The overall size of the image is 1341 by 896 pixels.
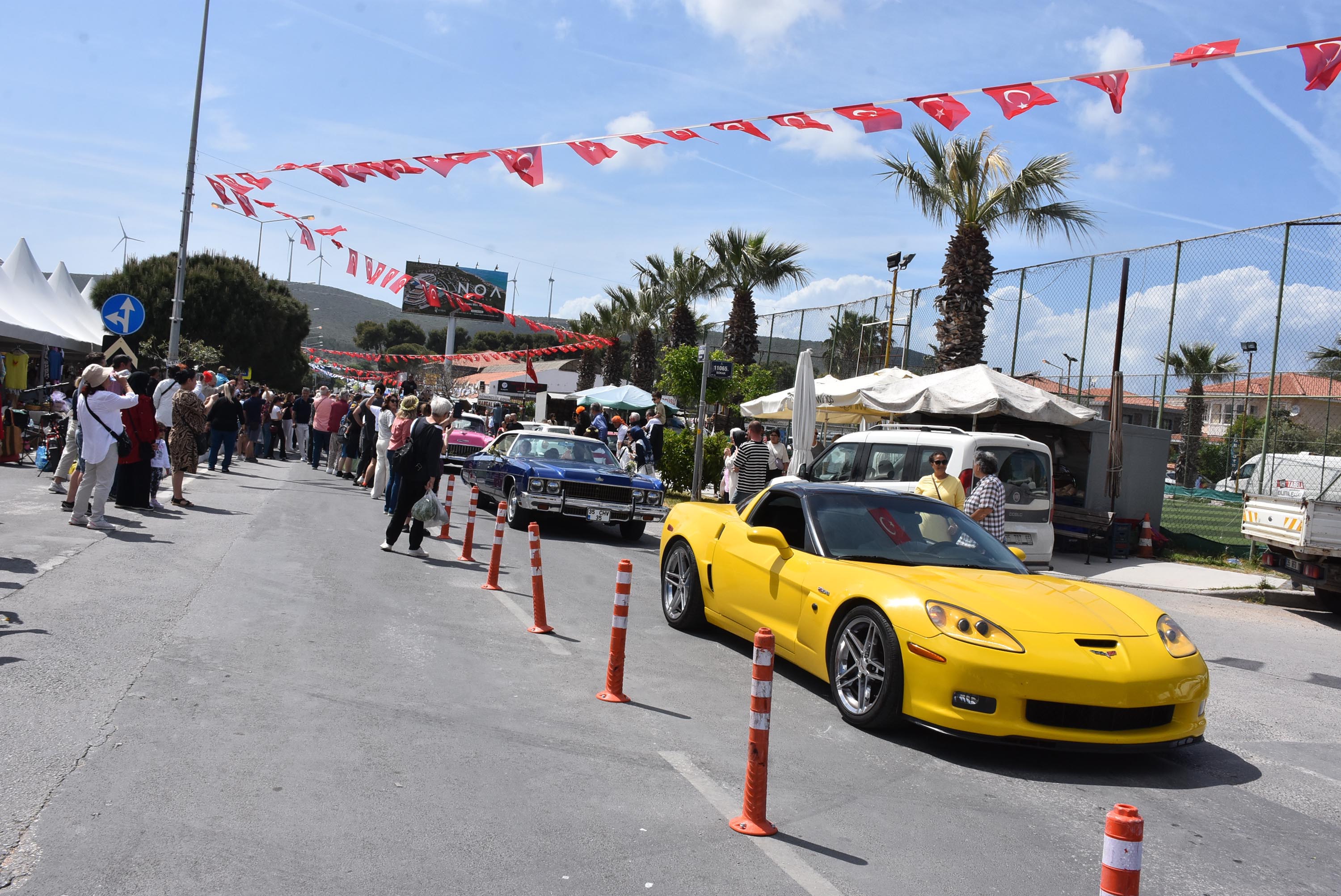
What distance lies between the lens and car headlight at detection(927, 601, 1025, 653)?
548 centimetres

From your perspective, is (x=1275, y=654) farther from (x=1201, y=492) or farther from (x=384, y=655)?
(x=1201, y=492)

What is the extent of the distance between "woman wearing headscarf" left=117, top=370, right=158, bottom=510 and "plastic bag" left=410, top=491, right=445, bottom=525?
3232 mm

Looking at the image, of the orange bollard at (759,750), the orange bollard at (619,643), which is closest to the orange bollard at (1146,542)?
the orange bollard at (619,643)

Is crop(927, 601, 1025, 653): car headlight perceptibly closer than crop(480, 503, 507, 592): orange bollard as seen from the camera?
Yes

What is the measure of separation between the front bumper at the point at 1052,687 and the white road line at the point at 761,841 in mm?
1318

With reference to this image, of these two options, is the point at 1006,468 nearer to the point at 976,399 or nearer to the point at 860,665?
the point at 976,399

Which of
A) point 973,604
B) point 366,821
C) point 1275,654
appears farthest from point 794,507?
point 1275,654

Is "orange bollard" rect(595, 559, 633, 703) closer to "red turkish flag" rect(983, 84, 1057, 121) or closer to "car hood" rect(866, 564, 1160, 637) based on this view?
"car hood" rect(866, 564, 1160, 637)

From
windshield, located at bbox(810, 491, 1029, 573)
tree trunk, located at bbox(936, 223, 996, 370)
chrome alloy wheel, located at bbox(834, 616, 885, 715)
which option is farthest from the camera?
tree trunk, located at bbox(936, 223, 996, 370)

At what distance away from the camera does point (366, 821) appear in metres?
4.12

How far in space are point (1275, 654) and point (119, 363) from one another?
2168 centimetres

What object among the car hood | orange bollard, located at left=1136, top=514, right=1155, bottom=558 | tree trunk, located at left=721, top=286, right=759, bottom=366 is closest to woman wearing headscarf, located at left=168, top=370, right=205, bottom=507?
the car hood

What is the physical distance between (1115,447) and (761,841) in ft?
46.3

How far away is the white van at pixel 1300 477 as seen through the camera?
499 inches
